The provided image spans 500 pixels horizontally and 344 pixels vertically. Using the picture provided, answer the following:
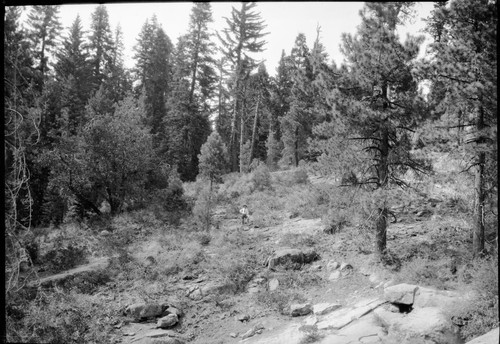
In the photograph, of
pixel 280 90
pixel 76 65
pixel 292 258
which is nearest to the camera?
pixel 292 258

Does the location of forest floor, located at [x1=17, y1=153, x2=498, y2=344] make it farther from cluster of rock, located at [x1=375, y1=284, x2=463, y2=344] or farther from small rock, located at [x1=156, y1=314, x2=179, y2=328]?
cluster of rock, located at [x1=375, y1=284, x2=463, y2=344]

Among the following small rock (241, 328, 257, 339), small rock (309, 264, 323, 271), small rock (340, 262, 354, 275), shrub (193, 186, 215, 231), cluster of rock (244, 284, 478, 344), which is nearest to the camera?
cluster of rock (244, 284, 478, 344)

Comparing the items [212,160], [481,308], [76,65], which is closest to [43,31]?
[76,65]

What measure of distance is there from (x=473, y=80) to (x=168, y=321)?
1334 centimetres

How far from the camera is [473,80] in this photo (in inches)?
391

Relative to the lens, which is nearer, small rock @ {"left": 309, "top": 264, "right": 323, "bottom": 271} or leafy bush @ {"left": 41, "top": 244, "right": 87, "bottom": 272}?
small rock @ {"left": 309, "top": 264, "right": 323, "bottom": 271}

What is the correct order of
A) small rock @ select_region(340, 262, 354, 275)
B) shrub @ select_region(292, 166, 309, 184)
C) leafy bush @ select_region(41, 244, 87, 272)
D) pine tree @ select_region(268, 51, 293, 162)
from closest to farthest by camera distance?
small rock @ select_region(340, 262, 354, 275)
leafy bush @ select_region(41, 244, 87, 272)
shrub @ select_region(292, 166, 309, 184)
pine tree @ select_region(268, 51, 293, 162)

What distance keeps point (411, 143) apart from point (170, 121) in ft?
97.1

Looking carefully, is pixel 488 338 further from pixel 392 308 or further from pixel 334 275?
pixel 334 275

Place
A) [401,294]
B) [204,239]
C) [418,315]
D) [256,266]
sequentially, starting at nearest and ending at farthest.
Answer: [418,315] → [401,294] → [256,266] → [204,239]

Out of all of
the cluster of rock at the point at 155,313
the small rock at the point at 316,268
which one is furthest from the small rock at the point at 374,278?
the cluster of rock at the point at 155,313

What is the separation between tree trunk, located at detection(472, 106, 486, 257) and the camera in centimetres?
1067

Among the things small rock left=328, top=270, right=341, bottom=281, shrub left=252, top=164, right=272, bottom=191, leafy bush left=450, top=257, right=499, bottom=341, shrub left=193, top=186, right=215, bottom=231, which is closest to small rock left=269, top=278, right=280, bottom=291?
small rock left=328, top=270, right=341, bottom=281

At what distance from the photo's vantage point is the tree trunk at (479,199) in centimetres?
1067
